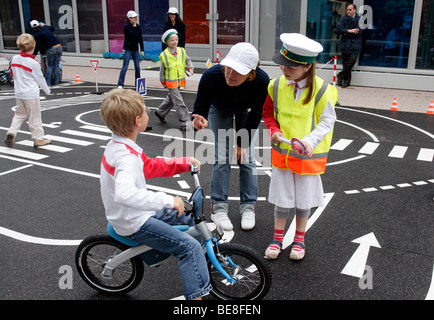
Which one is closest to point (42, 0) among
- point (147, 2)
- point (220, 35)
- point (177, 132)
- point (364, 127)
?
point (147, 2)

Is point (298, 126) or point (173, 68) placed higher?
point (298, 126)

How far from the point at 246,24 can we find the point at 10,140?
10.8 metres

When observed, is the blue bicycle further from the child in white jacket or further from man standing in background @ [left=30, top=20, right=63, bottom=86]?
man standing in background @ [left=30, top=20, right=63, bottom=86]

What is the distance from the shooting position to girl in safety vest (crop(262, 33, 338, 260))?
3.59 meters

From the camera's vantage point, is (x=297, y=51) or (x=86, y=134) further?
(x=86, y=134)

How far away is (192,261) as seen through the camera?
9.90 ft

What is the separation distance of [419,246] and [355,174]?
219 centimetres

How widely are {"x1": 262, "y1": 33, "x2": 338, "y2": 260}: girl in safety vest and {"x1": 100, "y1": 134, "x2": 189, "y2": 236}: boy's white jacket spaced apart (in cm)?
105

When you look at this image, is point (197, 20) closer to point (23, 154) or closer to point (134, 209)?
point (23, 154)

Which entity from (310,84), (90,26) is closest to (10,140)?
(310,84)

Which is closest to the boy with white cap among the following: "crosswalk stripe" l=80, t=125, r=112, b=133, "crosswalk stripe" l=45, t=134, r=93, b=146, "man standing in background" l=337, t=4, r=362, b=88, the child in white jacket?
→ "crosswalk stripe" l=45, t=134, r=93, b=146

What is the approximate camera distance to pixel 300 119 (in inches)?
148

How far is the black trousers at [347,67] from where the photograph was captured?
1345cm
